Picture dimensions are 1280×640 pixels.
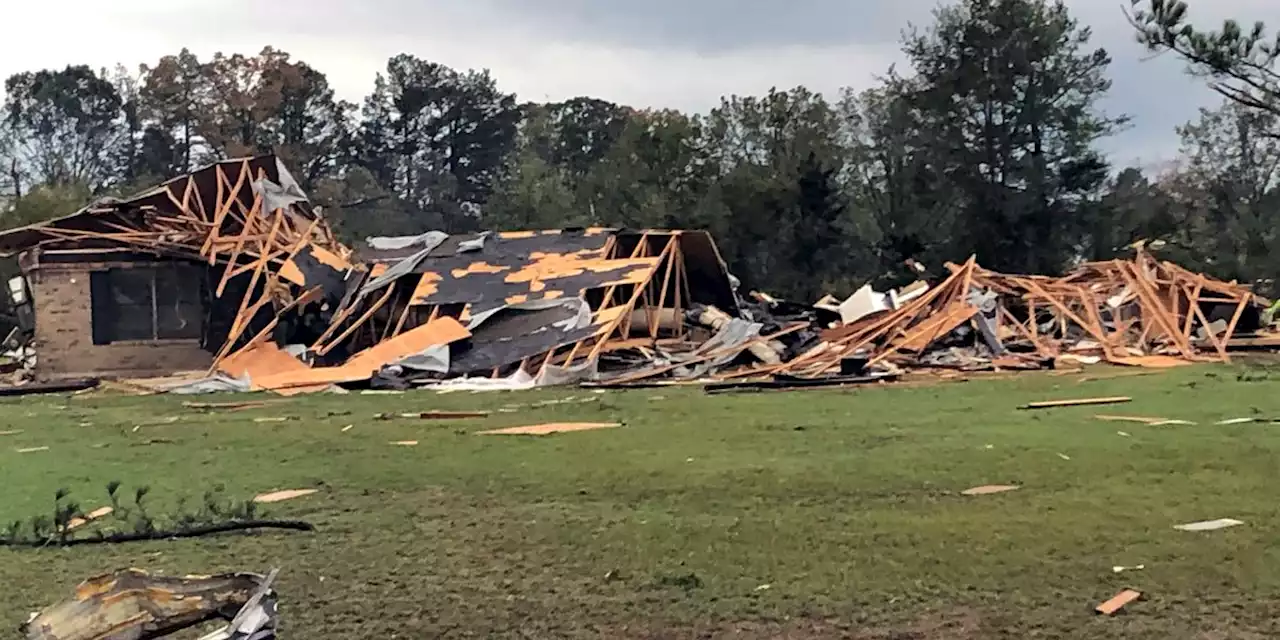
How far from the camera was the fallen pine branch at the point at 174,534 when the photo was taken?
4.70m

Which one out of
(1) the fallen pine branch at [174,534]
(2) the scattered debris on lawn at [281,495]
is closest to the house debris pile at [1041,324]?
(2) the scattered debris on lawn at [281,495]

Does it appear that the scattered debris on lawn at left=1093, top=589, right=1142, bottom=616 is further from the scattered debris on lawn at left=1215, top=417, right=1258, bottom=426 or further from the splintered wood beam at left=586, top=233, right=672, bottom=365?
the splintered wood beam at left=586, top=233, right=672, bottom=365

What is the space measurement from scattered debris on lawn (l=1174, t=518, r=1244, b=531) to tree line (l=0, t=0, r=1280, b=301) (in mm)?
20619

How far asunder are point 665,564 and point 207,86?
43568mm

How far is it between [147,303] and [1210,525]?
16.7 m

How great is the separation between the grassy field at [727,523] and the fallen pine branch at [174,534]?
0.09m

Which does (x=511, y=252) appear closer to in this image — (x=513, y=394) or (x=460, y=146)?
(x=513, y=394)

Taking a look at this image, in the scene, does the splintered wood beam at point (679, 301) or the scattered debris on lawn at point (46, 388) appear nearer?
the scattered debris on lawn at point (46, 388)

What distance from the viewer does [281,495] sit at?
236 inches

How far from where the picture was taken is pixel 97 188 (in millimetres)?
43406

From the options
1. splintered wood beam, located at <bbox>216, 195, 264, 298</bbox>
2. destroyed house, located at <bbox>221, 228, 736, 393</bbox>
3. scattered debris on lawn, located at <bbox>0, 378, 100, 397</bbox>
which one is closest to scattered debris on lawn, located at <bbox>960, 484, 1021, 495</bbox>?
destroyed house, located at <bbox>221, 228, 736, 393</bbox>

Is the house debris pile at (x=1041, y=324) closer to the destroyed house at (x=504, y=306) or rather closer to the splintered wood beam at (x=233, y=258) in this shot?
the destroyed house at (x=504, y=306)

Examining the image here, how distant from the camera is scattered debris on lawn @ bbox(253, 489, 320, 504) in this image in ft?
19.2

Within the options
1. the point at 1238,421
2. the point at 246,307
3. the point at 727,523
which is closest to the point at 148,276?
the point at 246,307
